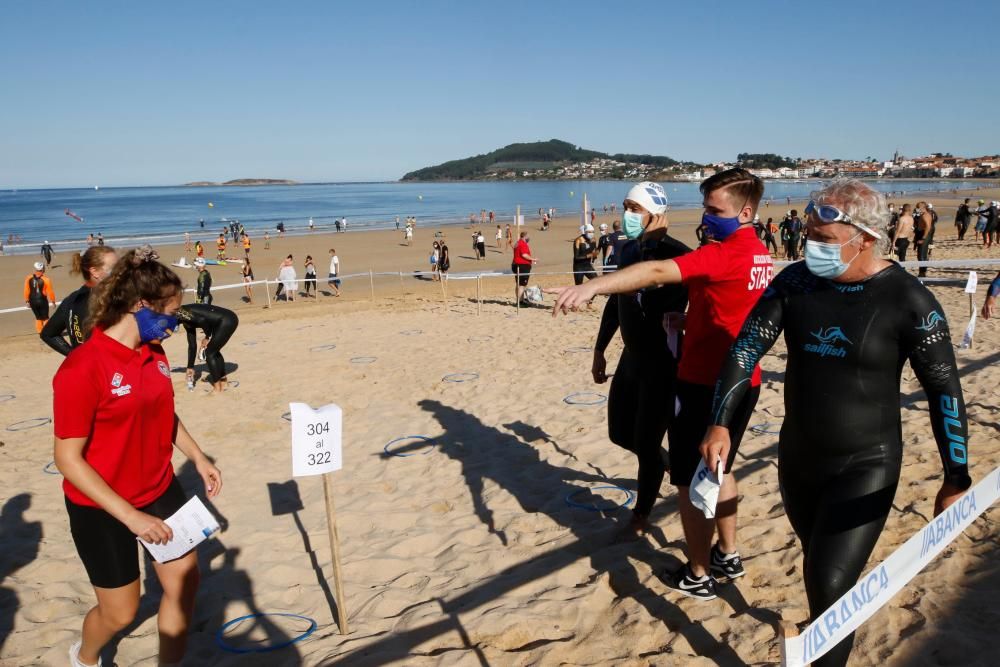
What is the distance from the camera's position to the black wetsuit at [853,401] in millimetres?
2221

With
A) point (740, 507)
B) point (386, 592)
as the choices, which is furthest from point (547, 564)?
point (740, 507)

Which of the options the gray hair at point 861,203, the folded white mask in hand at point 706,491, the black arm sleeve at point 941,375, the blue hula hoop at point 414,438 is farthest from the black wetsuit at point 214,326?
the black arm sleeve at point 941,375

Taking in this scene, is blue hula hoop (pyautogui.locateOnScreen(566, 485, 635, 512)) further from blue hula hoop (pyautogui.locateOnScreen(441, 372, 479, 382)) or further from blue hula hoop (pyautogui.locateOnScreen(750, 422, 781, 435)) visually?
blue hula hoop (pyautogui.locateOnScreen(441, 372, 479, 382))

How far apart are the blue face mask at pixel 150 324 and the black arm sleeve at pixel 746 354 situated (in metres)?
2.23

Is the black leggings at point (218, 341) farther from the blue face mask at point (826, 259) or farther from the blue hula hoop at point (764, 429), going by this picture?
the blue face mask at point (826, 259)

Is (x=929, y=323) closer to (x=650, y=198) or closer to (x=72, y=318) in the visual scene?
(x=650, y=198)

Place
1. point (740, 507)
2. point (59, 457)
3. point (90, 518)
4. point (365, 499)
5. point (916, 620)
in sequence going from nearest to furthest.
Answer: point (59, 457)
point (90, 518)
point (916, 620)
point (740, 507)
point (365, 499)

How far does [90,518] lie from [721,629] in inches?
109

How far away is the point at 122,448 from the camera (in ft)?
8.74

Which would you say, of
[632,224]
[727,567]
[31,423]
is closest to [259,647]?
[727,567]

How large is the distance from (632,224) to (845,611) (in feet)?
7.11

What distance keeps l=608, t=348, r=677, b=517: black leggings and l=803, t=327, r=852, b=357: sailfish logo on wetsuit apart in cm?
134

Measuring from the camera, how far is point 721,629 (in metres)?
3.16

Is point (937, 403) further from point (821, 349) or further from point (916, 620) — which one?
point (916, 620)
